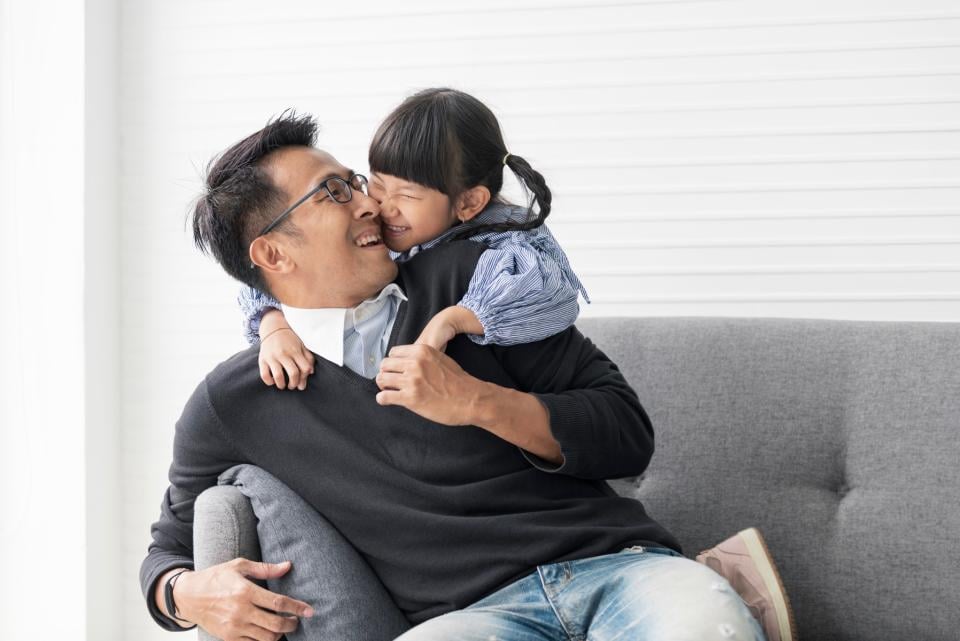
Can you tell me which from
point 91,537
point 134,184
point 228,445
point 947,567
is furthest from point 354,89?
point 947,567

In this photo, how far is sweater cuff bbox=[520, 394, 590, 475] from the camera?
147 cm

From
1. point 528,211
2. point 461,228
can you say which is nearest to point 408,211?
point 461,228

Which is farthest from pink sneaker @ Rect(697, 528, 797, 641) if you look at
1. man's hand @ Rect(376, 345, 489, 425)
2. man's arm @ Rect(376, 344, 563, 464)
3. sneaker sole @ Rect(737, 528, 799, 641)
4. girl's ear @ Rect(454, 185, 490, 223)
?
girl's ear @ Rect(454, 185, 490, 223)

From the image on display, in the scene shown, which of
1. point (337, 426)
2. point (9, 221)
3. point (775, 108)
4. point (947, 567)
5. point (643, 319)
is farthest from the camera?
point (9, 221)

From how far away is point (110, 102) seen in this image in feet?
8.71

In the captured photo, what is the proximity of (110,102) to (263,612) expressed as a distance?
1816 millimetres

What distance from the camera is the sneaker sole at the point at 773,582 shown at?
1574 mm

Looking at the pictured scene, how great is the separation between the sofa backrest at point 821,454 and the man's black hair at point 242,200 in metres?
0.80

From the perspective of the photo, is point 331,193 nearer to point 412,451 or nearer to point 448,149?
point 448,149

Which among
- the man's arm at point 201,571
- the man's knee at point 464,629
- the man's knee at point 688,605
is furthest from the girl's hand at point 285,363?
the man's knee at point 688,605

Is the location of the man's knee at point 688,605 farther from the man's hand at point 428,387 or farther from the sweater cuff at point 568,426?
the man's hand at point 428,387

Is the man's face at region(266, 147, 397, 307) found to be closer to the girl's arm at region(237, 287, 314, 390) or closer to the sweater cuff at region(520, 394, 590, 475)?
the girl's arm at region(237, 287, 314, 390)

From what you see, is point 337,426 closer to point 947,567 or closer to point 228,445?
point 228,445

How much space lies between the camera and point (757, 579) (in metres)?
1.61
